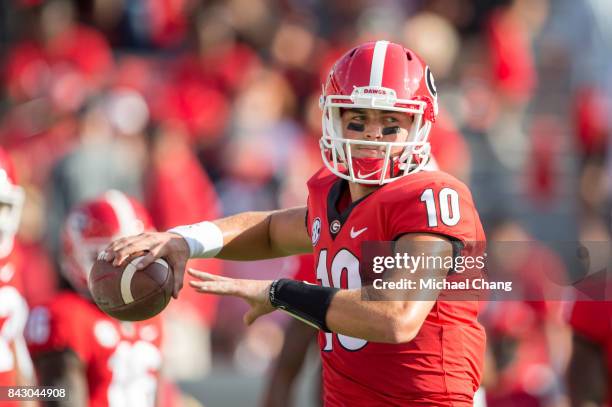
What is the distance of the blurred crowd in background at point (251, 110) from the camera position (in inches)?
341

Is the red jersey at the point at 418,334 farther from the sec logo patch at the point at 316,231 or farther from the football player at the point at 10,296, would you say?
the football player at the point at 10,296

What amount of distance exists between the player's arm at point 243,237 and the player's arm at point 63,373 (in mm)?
810

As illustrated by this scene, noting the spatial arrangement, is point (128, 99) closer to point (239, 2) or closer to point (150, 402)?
point (239, 2)

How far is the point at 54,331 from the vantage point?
14.7 feet

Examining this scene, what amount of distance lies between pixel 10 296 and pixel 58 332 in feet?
0.93

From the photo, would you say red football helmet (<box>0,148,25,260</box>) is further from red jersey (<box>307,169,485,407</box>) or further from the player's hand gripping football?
→ red jersey (<box>307,169,485,407</box>)

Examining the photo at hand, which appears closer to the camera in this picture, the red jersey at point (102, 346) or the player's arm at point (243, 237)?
the player's arm at point (243, 237)

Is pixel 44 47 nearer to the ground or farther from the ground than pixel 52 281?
farther from the ground

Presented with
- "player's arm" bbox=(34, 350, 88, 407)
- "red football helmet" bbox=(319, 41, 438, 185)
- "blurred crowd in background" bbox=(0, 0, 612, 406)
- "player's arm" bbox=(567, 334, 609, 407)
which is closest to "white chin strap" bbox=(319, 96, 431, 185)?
"red football helmet" bbox=(319, 41, 438, 185)

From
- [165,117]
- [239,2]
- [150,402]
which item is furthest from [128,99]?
[150,402]

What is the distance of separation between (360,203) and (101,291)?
2.77 feet

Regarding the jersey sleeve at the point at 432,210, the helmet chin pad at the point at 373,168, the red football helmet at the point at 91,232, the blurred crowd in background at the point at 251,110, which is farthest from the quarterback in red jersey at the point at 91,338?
the blurred crowd in background at the point at 251,110

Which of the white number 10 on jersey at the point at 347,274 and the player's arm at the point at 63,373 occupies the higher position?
the white number 10 on jersey at the point at 347,274

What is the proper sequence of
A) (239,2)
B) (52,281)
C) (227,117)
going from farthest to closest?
(239,2), (227,117), (52,281)
